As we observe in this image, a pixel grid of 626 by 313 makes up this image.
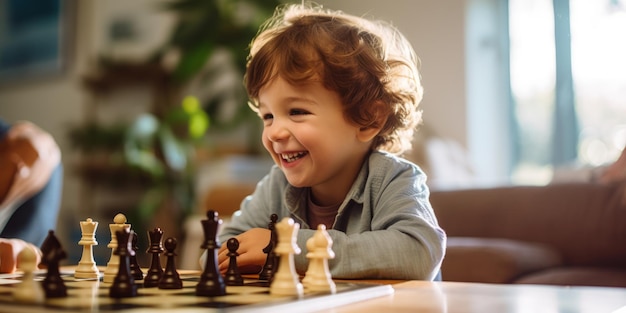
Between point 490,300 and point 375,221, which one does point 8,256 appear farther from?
point 490,300

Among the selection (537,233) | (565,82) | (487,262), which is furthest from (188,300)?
(565,82)

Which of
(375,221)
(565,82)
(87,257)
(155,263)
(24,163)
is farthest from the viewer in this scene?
(565,82)

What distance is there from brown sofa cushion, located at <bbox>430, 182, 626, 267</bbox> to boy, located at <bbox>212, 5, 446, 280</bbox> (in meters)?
1.26

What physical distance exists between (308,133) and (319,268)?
17.3 inches

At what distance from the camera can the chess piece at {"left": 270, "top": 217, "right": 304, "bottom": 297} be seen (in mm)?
→ 706

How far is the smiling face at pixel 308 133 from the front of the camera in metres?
1.17

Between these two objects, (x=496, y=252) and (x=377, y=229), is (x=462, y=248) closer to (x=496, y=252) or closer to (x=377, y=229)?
(x=496, y=252)

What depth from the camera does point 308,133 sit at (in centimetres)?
117

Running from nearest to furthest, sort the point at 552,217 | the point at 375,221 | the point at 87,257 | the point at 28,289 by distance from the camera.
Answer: the point at 28,289, the point at 87,257, the point at 375,221, the point at 552,217

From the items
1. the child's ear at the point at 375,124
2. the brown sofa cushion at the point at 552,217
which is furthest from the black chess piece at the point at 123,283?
the brown sofa cushion at the point at 552,217

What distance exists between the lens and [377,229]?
1075 mm

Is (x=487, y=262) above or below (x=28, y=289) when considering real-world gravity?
below

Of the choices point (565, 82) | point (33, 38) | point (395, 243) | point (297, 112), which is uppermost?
point (33, 38)

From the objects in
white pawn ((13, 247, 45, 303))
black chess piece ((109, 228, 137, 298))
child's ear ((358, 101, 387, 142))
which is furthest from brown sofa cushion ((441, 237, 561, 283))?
white pawn ((13, 247, 45, 303))
